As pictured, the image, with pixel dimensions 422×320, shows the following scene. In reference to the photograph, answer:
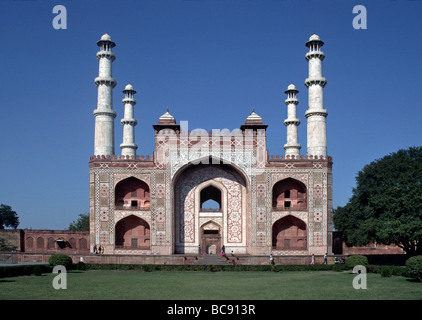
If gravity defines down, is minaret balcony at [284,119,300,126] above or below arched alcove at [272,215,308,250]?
above

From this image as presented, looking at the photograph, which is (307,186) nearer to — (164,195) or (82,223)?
(164,195)

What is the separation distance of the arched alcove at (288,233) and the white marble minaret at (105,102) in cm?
1140

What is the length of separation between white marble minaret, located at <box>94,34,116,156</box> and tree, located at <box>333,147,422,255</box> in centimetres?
1495

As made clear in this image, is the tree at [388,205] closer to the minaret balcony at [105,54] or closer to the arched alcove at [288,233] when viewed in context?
the arched alcove at [288,233]

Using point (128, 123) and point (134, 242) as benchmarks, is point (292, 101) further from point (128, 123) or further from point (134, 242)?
point (134, 242)

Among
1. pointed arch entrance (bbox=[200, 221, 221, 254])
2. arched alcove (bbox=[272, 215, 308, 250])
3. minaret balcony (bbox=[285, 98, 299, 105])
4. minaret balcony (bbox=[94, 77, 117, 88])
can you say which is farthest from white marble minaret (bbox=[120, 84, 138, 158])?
arched alcove (bbox=[272, 215, 308, 250])

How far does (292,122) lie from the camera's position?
38.4 m

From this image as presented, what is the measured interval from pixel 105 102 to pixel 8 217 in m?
31.7

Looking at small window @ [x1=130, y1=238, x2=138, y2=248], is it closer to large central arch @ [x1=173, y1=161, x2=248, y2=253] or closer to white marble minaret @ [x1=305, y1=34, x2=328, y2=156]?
large central arch @ [x1=173, y1=161, x2=248, y2=253]

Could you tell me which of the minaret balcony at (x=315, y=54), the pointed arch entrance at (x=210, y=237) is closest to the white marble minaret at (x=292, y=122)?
the minaret balcony at (x=315, y=54)

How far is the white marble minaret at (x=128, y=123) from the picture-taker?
1542 inches

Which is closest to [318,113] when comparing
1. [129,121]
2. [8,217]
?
[129,121]

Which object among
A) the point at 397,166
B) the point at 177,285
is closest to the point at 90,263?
the point at 177,285

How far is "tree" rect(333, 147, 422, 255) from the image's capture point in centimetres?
2377
